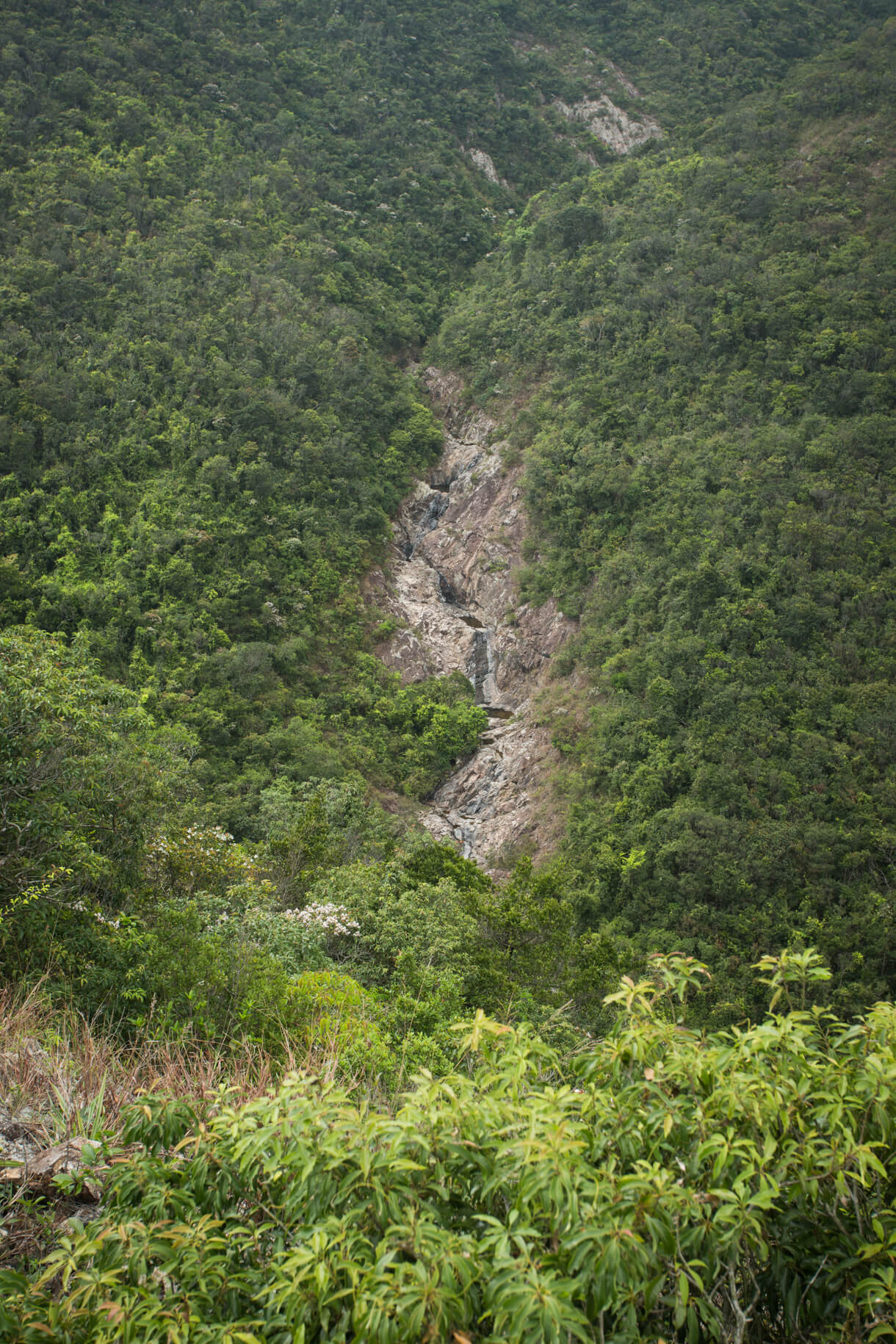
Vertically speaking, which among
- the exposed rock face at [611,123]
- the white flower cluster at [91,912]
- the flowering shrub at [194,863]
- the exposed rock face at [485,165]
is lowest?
the flowering shrub at [194,863]

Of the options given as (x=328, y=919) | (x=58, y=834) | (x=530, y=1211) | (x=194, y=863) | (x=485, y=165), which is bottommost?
(x=328, y=919)

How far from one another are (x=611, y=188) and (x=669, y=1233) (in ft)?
154

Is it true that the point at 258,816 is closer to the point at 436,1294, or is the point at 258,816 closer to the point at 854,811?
the point at 854,811

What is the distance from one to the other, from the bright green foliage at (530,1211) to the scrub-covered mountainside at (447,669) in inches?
0.9

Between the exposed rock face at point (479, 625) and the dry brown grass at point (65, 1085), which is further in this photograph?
the exposed rock face at point (479, 625)

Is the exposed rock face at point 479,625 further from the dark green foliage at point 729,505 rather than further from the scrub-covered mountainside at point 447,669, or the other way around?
the dark green foliage at point 729,505

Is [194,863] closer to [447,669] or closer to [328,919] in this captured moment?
[328,919]

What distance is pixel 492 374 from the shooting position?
37.4 meters

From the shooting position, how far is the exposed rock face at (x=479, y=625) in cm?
2548

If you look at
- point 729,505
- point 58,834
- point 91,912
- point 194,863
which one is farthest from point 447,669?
point 58,834

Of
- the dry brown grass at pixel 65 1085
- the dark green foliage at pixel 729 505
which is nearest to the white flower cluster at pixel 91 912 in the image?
the dry brown grass at pixel 65 1085

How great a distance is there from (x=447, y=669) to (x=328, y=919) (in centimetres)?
1883

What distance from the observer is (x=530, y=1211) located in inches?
92.7

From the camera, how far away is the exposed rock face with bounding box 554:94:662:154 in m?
50.0
